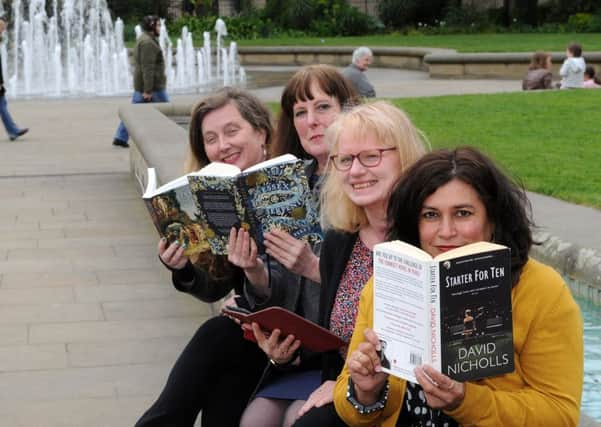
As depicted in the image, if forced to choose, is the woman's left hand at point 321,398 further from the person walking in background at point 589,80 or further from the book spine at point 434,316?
the person walking in background at point 589,80

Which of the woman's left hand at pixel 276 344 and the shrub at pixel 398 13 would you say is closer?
the woman's left hand at pixel 276 344

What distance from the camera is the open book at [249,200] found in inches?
151

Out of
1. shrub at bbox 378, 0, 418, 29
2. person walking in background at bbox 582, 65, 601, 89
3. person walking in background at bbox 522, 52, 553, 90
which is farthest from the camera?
shrub at bbox 378, 0, 418, 29

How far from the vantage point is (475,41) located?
113 feet

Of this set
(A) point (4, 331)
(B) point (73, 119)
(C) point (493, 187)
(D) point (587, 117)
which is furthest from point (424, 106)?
(C) point (493, 187)

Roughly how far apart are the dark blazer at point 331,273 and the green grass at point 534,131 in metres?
4.01

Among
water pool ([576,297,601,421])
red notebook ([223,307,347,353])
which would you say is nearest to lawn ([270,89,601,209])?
water pool ([576,297,601,421])

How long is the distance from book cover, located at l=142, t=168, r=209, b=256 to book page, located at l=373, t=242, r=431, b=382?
1267 millimetres

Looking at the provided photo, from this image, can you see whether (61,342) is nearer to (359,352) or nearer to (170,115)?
(359,352)

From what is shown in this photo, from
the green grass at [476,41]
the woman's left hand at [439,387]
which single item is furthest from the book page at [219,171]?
the green grass at [476,41]

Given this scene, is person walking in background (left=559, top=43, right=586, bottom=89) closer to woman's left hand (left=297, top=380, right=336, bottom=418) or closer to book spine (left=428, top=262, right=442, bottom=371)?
woman's left hand (left=297, top=380, right=336, bottom=418)

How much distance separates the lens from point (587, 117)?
50.0 feet

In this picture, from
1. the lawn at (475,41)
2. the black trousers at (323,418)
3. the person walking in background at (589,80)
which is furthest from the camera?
the lawn at (475,41)

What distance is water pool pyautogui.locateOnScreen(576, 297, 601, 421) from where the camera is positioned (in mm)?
5285
